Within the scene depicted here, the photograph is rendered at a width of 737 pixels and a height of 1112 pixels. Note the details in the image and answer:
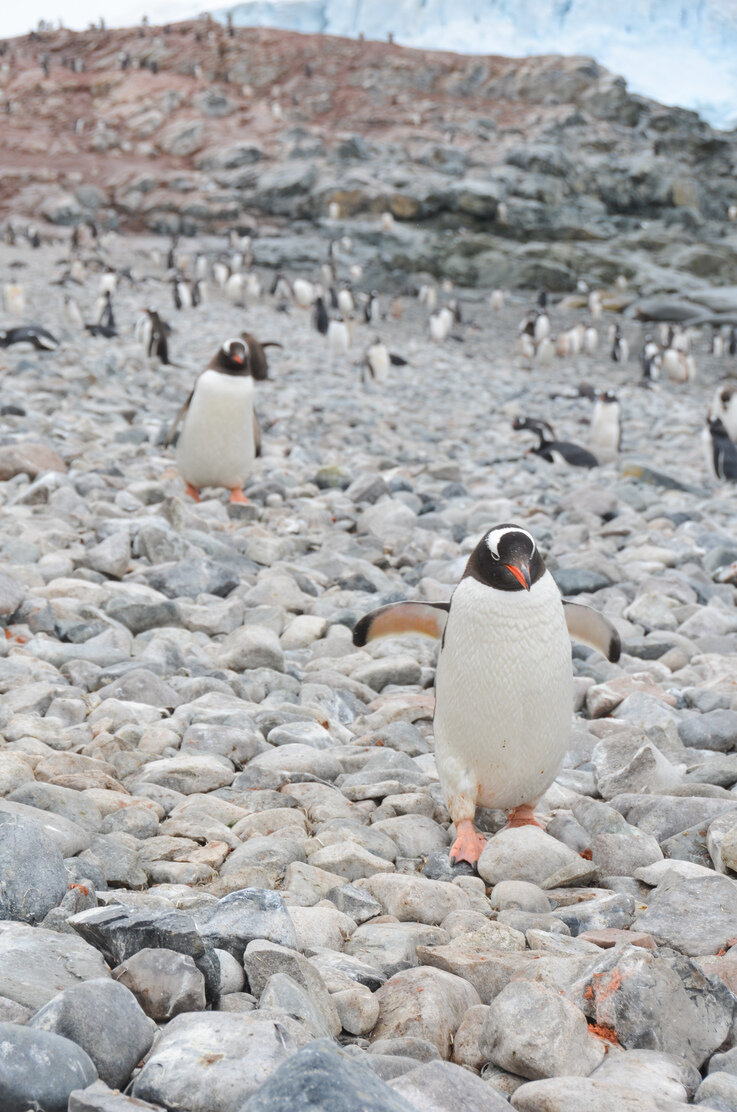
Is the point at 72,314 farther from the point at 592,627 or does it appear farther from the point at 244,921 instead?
the point at 244,921

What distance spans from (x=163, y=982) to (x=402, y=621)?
1.92m

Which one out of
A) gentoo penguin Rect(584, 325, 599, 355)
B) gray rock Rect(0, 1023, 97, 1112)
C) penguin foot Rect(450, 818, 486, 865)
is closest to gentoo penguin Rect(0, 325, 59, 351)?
penguin foot Rect(450, 818, 486, 865)

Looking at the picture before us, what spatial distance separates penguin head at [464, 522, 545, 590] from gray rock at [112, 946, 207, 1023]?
5.03ft

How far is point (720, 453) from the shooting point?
1118 centimetres

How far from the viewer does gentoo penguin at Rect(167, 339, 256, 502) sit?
23.1 feet

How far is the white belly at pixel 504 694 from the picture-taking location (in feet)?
9.97

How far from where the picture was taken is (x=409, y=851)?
2904 mm

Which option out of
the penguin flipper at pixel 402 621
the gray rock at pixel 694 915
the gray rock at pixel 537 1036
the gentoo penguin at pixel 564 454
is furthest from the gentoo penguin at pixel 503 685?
the gentoo penguin at pixel 564 454

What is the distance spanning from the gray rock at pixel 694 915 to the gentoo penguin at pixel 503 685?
695 millimetres

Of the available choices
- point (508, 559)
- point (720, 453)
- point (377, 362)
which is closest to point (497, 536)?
point (508, 559)

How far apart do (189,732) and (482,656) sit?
994 millimetres

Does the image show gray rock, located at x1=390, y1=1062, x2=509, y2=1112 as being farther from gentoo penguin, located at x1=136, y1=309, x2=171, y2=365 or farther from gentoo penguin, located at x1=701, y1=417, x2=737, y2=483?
gentoo penguin, located at x1=136, y1=309, x2=171, y2=365

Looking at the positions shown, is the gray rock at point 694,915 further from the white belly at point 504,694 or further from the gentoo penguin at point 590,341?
the gentoo penguin at point 590,341

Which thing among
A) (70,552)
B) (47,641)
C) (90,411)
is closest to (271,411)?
(90,411)
